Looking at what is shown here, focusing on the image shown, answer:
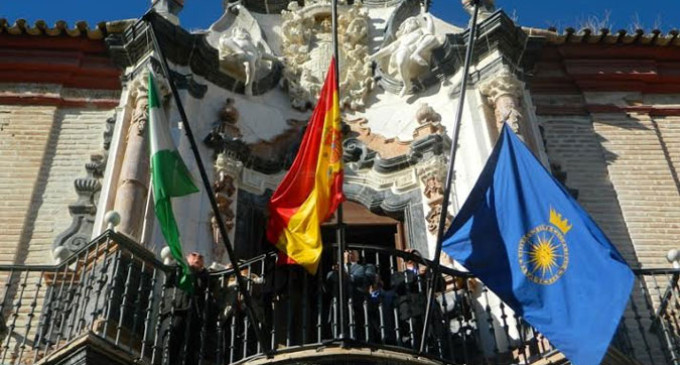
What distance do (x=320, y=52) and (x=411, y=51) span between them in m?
1.29

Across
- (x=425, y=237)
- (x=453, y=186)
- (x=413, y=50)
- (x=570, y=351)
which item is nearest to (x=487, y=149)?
(x=453, y=186)

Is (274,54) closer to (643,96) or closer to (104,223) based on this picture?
(104,223)

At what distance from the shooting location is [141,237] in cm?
909

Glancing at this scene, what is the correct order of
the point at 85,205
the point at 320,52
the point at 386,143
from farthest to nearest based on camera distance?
the point at 320,52 → the point at 386,143 → the point at 85,205

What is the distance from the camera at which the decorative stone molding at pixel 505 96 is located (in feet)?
34.0

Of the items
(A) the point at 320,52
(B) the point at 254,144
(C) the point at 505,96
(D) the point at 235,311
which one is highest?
(A) the point at 320,52

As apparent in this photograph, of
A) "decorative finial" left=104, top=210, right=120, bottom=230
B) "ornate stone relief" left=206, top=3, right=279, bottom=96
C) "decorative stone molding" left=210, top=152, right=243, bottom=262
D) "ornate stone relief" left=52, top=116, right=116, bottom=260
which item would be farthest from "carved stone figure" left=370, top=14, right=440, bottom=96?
"decorative finial" left=104, top=210, right=120, bottom=230

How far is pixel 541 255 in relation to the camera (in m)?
7.84

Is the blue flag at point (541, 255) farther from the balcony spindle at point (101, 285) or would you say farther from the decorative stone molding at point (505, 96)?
the balcony spindle at point (101, 285)

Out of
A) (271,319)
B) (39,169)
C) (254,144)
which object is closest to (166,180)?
(271,319)

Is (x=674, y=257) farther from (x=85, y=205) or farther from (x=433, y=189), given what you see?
(x=85, y=205)

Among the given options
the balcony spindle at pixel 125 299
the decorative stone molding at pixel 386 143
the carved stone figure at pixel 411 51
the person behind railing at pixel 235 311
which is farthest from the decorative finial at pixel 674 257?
the balcony spindle at pixel 125 299

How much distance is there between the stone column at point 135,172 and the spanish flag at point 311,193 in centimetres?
167

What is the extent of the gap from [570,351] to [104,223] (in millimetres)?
4512
